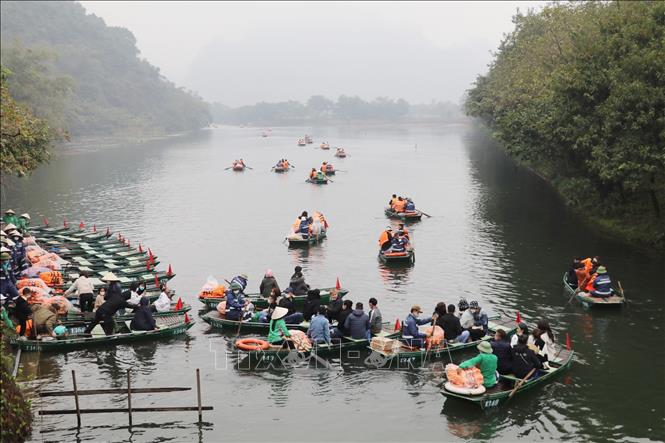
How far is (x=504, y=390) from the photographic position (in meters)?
19.6

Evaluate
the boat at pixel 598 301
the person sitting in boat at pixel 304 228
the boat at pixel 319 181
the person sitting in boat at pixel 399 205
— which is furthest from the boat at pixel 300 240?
the boat at pixel 319 181

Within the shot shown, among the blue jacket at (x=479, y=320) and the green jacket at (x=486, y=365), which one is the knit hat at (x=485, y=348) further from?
the blue jacket at (x=479, y=320)

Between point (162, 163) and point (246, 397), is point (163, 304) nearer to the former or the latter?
point (246, 397)

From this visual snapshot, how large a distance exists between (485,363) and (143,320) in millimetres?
12006

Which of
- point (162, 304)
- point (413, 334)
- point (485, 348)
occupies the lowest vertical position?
point (413, 334)

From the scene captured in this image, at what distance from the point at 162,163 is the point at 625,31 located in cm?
7196

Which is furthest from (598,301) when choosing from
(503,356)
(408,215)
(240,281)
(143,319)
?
(408,215)

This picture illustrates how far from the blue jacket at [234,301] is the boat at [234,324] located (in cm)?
53

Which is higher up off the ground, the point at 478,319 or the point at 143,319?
the point at 478,319

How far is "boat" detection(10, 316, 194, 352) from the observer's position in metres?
23.0

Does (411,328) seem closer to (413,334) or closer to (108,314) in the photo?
(413,334)

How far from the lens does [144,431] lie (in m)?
18.4

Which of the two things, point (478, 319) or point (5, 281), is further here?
point (5, 281)

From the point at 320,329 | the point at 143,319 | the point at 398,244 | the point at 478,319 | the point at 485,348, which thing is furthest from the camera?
the point at 398,244
